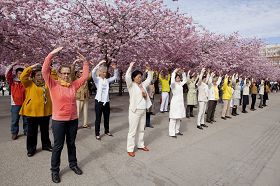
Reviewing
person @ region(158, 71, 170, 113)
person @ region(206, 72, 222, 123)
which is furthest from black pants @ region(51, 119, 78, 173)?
person @ region(158, 71, 170, 113)

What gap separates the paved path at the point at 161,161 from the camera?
396 centimetres

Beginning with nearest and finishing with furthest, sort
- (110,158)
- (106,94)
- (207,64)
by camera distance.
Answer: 1. (110,158)
2. (106,94)
3. (207,64)

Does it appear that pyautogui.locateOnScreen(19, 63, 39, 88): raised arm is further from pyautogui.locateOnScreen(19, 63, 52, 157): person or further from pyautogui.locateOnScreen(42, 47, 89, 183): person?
pyautogui.locateOnScreen(42, 47, 89, 183): person

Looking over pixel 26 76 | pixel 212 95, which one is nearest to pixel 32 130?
pixel 26 76

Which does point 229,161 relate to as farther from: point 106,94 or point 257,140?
point 106,94

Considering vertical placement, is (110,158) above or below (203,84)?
below

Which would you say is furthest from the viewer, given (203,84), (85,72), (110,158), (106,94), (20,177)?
(203,84)

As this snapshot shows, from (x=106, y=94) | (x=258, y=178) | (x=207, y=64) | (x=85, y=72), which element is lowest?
(x=258, y=178)

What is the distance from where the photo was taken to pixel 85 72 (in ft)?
13.7

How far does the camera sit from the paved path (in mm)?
3963

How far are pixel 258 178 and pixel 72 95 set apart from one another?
3597 mm

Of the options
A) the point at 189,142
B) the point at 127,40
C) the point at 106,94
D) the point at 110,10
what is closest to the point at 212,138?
the point at 189,142

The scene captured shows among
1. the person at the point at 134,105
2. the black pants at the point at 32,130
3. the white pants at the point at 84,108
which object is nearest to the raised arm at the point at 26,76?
the black pants at the point at 32,130

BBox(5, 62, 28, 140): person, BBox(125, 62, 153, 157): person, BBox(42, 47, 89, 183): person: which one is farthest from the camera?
BBox(5, 62, 28, 140): person
